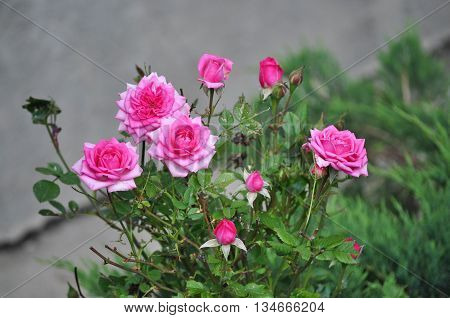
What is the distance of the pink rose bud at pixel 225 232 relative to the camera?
Result: 609mm

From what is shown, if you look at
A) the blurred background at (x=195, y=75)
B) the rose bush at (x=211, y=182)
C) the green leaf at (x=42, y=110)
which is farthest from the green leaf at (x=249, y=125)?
the blurred background at (x=195, y=75)

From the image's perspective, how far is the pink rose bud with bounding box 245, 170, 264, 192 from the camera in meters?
0.62

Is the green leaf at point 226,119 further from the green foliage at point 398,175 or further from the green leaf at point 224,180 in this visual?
the green foliage at point 398,175

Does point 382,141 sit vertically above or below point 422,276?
above

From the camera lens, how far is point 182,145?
58 centimetres

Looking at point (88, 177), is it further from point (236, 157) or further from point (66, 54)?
point (66, 54)

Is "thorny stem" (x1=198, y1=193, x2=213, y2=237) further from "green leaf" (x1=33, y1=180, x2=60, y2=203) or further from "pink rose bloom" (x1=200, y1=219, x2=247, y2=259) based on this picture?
"green leaf" (x1=33, y1=180, x2=60, y2=203)

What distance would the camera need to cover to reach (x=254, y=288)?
66 centimetres

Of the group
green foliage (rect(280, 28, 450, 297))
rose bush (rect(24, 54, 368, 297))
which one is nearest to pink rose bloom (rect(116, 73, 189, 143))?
rose bush (rect(24, 54, 368, 297))

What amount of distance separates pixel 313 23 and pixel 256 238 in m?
1.83

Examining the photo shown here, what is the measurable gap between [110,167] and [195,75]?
1.64 metres

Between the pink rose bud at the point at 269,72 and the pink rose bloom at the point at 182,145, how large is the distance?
118mm

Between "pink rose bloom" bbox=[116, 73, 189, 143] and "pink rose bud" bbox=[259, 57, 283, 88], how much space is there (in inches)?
4.0
